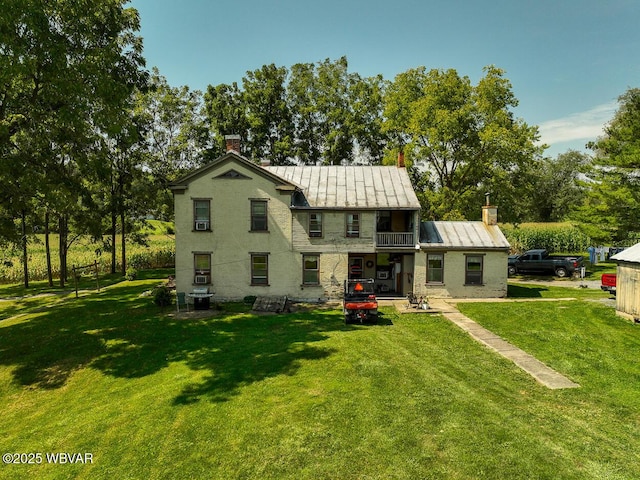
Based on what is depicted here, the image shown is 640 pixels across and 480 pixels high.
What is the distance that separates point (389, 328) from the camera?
18.2 metres

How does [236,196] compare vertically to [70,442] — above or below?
above

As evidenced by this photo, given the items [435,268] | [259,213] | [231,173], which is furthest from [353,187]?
[231,173]

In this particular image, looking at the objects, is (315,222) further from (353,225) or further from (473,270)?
(473,270)

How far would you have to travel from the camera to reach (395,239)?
968 inches

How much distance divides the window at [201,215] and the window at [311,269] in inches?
263

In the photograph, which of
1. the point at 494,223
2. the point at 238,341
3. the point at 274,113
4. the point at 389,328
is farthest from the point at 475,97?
the point at 238,341

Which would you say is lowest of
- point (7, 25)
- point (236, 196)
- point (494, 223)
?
point (494, 223)

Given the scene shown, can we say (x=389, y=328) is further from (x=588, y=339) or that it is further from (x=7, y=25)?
(x=7, y=25)

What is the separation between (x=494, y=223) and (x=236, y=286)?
18.1 m

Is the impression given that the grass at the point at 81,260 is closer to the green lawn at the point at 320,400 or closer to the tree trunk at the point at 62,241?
the tree trunk at the point at 62,241

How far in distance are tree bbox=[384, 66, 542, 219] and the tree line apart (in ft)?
0.42

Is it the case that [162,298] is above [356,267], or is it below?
below

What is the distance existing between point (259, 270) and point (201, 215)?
205 inches

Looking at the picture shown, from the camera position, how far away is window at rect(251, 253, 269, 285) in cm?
2448
